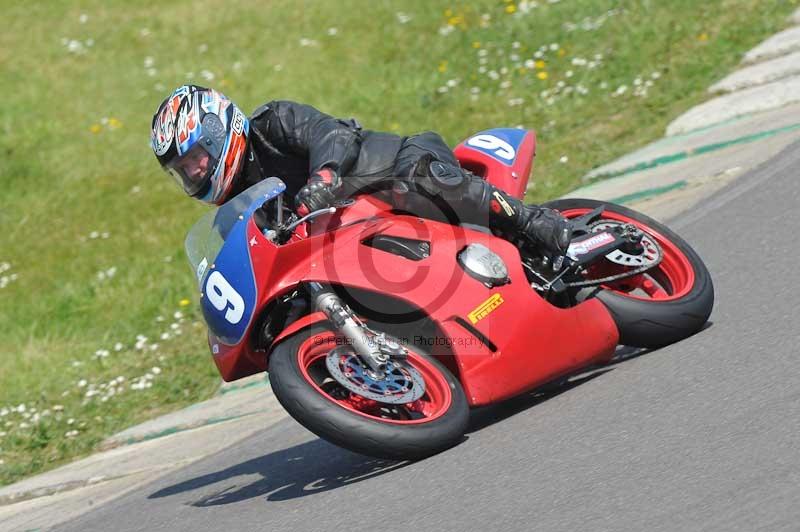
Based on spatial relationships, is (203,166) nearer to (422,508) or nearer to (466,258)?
(466,258)

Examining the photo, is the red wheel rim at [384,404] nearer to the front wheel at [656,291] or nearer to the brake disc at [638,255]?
the front wheel at [656,291]

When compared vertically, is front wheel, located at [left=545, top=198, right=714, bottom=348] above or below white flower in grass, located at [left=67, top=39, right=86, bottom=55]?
below

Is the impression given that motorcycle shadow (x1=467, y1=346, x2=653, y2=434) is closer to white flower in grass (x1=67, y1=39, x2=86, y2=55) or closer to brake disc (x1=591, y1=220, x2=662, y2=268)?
brake disc (x1=591, y1=220, x2=662, y2=268)

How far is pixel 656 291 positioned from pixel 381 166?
149 cm

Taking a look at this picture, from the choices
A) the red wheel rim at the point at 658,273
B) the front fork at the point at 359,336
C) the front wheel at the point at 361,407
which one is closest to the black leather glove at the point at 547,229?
the red wheel rim at the point at 658,273

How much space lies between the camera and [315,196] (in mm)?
4938

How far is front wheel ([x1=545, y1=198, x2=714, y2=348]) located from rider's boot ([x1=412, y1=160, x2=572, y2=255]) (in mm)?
326

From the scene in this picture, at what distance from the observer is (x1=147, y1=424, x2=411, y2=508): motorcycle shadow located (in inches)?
197

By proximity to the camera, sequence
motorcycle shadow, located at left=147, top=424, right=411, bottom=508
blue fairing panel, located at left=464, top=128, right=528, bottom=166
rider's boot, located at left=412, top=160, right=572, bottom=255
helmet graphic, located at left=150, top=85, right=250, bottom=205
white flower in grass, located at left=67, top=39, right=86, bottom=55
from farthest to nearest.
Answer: white flower in grass, located at left=67, top=39, right=86, bottom=55, blue fairing panel, located at left=464, top=128, right=528, bottom=166, rider's boot, located at left=412, top=160, right=572, bottom=255, helmet graphic, located at left=150, top=85, right=250, bottom=205, motorcycle shadow, located at left=147, top=424, right=411, bottom=508

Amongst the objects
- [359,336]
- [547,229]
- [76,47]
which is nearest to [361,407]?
[359,336]

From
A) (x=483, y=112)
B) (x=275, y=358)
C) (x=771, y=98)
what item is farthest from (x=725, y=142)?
(x=275, y=358)

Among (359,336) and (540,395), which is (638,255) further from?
(359,336)

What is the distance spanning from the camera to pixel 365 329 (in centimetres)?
484

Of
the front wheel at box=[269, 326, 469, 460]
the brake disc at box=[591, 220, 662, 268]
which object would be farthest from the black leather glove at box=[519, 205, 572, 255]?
the front wheel at box=[269, 326, 469, 460]
